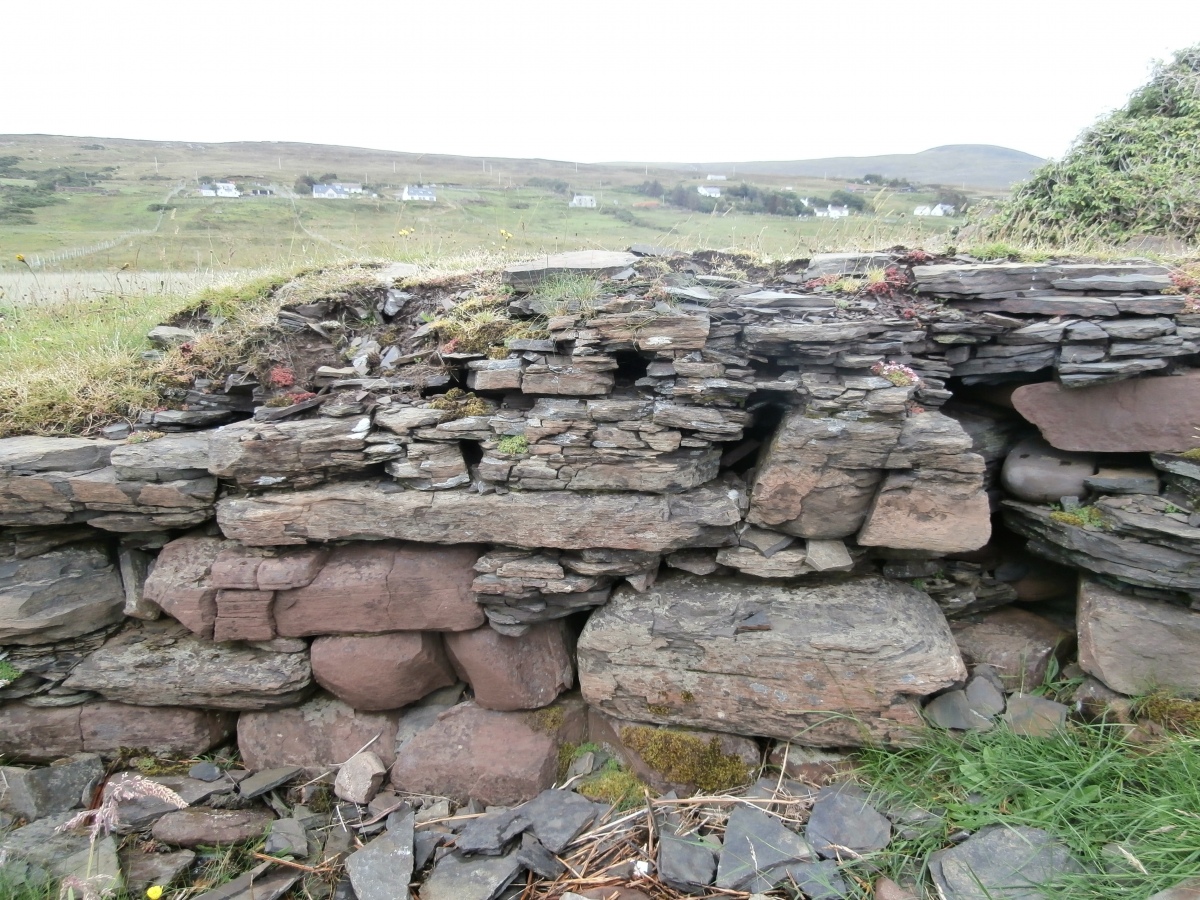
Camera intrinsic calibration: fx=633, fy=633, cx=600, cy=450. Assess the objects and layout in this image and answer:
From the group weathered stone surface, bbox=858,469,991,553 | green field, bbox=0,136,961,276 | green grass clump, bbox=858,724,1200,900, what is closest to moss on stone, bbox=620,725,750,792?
green grass clump, bbox=858,724,1200,900

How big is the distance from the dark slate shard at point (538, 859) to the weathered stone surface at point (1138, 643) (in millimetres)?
4150

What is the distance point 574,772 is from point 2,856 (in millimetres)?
4073

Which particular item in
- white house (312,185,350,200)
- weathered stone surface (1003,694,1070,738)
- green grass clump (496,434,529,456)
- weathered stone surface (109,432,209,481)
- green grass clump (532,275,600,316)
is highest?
white house (312,185,350,200)

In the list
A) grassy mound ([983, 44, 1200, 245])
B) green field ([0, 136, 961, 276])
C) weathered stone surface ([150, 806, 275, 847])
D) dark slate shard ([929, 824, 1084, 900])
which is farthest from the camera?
green field ([0, 136, 961, 276])

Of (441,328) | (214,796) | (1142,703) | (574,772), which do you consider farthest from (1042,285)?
(214,796)

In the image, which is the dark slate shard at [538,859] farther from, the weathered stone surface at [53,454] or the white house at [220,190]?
the white house at [220,190]

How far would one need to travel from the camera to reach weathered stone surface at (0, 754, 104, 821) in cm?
501

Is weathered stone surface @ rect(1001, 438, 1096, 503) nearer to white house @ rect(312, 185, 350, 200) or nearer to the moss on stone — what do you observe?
the moss on stone

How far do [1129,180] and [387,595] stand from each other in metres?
10.6

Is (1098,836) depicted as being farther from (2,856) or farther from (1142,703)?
(2,856)

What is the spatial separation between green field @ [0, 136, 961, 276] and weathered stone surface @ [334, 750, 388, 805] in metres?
5.81

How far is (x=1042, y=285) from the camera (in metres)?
4.97

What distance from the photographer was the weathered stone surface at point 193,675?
5.33 meters

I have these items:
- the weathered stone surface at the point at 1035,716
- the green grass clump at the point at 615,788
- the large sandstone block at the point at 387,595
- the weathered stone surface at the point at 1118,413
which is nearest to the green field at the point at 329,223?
the weathered stone surface at the point at 1118,413
